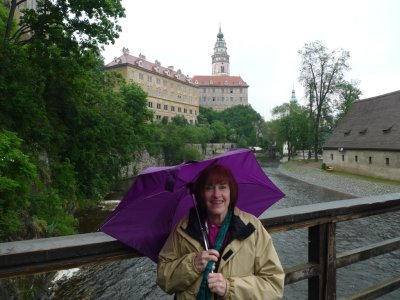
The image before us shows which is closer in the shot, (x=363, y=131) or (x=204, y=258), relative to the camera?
(x=204, y=258)

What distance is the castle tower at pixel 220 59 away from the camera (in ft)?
431

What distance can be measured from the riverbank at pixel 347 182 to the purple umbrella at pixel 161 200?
2442 centimetres

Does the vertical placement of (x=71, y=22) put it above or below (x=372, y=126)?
above

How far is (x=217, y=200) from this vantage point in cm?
217

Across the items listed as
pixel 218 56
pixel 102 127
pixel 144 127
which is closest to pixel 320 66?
pixel 144 127

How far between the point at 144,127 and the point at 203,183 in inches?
989

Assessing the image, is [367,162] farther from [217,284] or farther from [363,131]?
[217,284]

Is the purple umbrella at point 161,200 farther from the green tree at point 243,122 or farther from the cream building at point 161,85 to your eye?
the green tree at point 243,122

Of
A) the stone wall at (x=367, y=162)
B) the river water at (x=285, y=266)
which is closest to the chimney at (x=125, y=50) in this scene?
the stone wall at (x=367, y=162)

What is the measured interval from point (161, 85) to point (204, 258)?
278 ft

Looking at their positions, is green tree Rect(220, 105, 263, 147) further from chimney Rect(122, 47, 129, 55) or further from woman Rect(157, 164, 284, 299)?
woman Rect(157, 164, 284, 299)

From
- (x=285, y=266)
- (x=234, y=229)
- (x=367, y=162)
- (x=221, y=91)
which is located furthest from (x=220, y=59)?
(x=234, y=229)

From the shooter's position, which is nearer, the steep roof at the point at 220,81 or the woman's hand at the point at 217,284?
the woman's hand at the point at 217,284

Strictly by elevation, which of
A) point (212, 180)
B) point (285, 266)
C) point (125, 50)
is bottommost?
point (285, 266)
